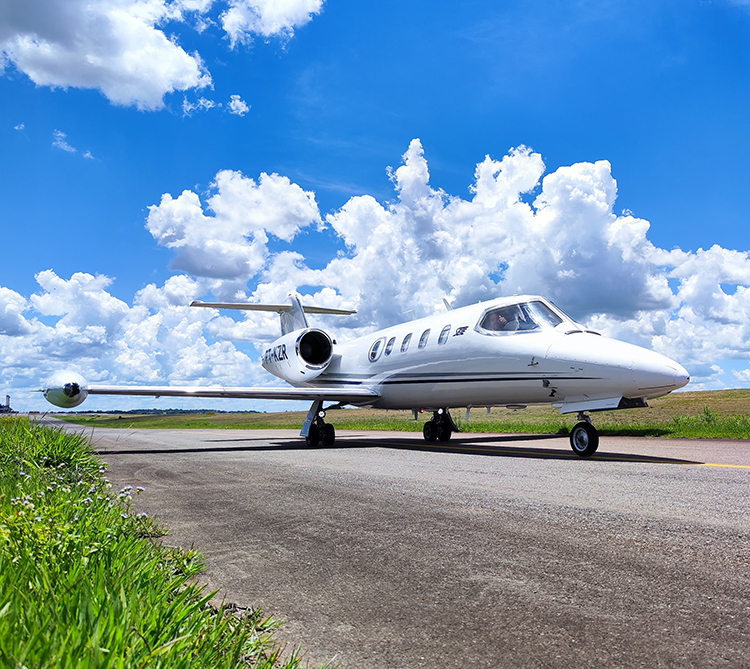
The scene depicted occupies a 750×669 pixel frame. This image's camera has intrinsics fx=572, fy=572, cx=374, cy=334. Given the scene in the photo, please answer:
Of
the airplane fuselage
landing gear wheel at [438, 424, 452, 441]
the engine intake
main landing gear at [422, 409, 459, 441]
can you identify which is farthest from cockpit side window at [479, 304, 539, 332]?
the engine intake

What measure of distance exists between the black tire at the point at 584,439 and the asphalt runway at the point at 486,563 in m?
3.01

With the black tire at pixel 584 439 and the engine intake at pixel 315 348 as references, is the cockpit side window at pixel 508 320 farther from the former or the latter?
the engine intake at pixel 315 348

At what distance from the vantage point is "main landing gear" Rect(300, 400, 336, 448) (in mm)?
16891

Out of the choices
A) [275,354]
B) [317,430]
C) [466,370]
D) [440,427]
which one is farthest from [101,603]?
[275,354]

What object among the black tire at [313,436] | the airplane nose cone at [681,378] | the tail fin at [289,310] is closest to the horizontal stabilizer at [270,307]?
the tail fin at [289,310]

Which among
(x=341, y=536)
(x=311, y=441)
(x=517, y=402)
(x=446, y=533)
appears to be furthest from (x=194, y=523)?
(x=311, y=441)

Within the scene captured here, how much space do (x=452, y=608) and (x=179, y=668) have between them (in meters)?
1.61

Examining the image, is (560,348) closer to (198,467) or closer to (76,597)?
(198,467)

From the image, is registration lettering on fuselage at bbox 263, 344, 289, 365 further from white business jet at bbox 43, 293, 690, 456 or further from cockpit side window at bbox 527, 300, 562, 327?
cockpit side window at bbox 527, 300, 562, 327

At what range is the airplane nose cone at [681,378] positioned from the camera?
9.87m

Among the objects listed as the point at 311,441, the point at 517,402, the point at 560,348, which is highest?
the point at 560,348

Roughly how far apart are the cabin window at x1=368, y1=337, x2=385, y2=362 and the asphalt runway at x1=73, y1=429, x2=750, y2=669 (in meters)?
10.2

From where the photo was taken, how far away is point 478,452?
12703 mm

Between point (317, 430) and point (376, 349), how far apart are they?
318 cm
